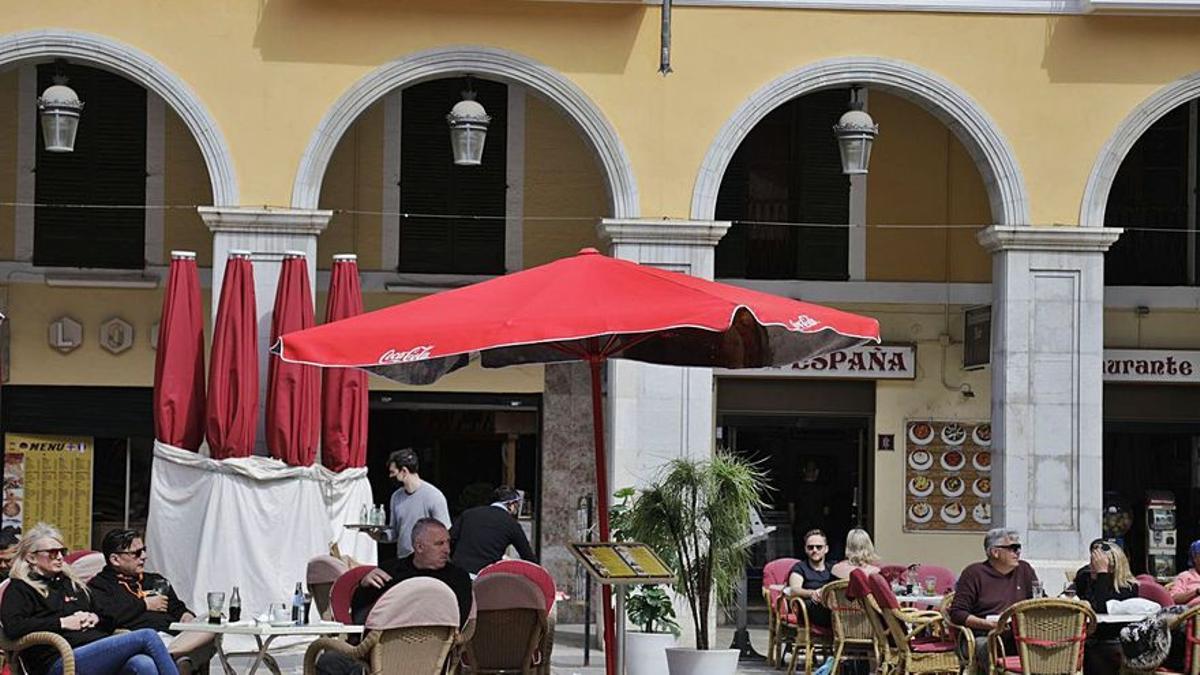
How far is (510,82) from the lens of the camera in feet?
58.0

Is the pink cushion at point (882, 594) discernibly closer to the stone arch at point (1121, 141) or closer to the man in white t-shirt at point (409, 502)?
the man in white t-shirt at point (409, 502)

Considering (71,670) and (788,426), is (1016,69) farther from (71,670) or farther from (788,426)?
(71,670)

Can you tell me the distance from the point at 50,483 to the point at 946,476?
852 cm

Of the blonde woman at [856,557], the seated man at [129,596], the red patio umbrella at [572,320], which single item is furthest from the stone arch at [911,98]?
the seated man at [129,596]

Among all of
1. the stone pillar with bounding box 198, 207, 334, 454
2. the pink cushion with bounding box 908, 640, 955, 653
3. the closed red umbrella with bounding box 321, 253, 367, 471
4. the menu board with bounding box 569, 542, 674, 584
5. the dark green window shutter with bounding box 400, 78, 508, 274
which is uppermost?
the dark green window shutter with bounding box 400, 78, 508, 274

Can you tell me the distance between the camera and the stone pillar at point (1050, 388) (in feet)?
57.5

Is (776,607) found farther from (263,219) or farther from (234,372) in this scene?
(263,219)

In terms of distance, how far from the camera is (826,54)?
17.8m

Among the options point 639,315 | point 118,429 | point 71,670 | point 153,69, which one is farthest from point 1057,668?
point 118,429

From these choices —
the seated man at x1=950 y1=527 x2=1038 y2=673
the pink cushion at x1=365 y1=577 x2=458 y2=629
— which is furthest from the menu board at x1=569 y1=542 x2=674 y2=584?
the seated man at x1=950 y1=527 x2=1038 y2=673

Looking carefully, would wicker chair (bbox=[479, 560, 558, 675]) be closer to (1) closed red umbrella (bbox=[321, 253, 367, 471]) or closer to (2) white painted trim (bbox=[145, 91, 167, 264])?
(1) closed red umbrella (bbox=[321, 253, 367, 471])

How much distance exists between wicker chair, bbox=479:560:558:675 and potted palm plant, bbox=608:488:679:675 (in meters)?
1.42

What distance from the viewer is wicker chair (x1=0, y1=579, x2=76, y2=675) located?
1097cm

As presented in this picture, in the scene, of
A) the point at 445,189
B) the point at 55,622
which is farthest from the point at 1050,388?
the point at 55,622
